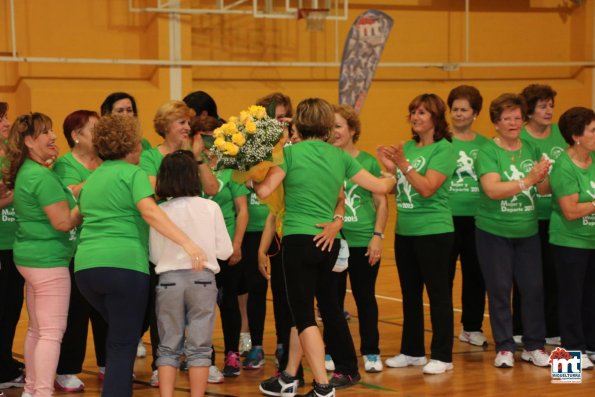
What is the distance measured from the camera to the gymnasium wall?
543 inches

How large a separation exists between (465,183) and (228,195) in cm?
174

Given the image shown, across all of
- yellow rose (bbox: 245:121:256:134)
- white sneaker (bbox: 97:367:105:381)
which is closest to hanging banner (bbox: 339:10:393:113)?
white sneaker (bbox: 97:367:105:381)

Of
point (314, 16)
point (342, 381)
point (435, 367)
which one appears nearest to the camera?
point (342, 381)

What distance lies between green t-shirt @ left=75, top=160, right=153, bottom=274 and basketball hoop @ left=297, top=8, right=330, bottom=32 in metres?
9.68

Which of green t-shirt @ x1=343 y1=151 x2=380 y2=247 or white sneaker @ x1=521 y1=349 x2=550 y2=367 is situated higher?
green t-shirt @ x1=343 y1=151 x2=380 y2=247

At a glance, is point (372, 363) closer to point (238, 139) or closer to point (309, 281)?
point (309, 281)

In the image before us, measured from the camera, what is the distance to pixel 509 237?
622 cm

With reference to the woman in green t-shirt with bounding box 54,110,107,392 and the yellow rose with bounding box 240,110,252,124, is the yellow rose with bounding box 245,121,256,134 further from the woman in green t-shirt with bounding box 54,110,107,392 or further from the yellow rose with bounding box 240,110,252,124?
the woman in green t-shirt with bounding box 54,110,107,392

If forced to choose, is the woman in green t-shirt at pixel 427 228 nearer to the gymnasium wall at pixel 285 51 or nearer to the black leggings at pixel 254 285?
the black leggings at pixel 254 285

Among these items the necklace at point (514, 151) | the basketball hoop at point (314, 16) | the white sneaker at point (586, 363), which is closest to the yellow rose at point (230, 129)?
the necklace at point (514, 151)

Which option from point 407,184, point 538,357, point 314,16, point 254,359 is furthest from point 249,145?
point 314,16

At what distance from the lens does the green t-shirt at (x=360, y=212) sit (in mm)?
6141

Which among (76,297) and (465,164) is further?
(465,164)

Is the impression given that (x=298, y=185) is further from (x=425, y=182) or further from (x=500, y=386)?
(x=500, y=386)
